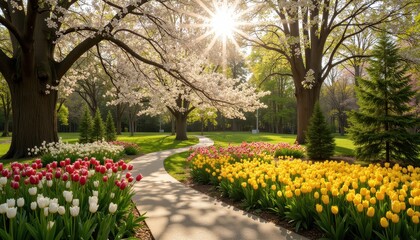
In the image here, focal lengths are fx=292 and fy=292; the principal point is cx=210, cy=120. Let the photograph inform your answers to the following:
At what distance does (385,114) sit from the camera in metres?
10.7

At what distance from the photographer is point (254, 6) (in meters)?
14.5

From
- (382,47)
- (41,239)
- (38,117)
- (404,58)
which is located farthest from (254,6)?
(41,239)

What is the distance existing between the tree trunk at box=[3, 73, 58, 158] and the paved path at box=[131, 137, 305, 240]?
699 cm

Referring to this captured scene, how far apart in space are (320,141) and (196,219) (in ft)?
31.0

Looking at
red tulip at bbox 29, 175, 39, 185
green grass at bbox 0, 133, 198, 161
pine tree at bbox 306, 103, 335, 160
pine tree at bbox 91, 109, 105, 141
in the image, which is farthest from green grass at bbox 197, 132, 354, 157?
red tulip at bbox 29, 175, 39, 185

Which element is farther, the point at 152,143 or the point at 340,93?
the point at 340,93

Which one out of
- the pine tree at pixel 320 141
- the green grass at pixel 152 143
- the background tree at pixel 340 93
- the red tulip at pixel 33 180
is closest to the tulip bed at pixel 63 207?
the red tulip at pixel 33 180

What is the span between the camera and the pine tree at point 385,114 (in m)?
10.2

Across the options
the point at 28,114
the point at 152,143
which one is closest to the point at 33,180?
the point at 28,114

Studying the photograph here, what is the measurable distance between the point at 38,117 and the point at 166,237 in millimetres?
9905

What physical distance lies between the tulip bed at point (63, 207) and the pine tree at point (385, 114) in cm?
954

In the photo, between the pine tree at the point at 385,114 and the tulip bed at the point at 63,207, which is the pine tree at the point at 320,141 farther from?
the tulip bed at the point at 63,207

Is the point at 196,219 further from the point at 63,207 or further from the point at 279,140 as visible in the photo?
the point at 279,140

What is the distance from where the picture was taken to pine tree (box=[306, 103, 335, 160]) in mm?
12570
